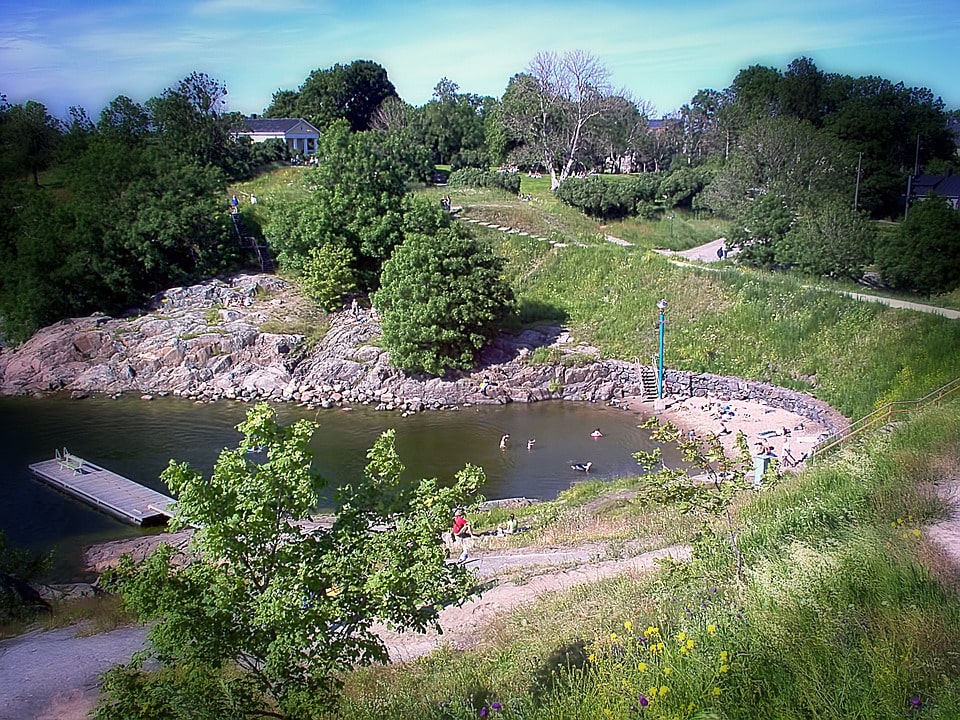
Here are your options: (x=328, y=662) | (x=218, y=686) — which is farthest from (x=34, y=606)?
(x=328, y=662)

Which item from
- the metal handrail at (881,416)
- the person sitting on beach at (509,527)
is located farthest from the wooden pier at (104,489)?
the metal handrail at (881,416)

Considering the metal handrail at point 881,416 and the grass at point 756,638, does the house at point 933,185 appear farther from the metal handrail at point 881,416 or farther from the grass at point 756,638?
the grass at point 756,638

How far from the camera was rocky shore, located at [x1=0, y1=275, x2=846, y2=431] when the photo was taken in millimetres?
28266

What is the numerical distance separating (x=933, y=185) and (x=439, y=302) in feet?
109

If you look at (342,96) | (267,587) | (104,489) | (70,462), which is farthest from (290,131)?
(267,587)

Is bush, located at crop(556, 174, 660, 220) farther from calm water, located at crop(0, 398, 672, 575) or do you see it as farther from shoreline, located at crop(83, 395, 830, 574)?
calm water, located at crop(0, 398, 672, 575)

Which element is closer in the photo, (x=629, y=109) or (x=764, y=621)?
A: (x=764, y=621)

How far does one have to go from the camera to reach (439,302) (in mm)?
27984

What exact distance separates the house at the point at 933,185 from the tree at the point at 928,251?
16071 mm

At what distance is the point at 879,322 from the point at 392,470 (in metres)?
23.5

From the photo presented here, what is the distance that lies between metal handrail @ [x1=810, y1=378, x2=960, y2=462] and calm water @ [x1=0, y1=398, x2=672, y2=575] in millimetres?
5862

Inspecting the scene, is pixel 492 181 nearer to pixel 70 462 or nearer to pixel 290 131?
pixel 290 131

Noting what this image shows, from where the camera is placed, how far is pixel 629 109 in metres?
65.4

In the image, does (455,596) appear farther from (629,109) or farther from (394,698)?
(629,109)
